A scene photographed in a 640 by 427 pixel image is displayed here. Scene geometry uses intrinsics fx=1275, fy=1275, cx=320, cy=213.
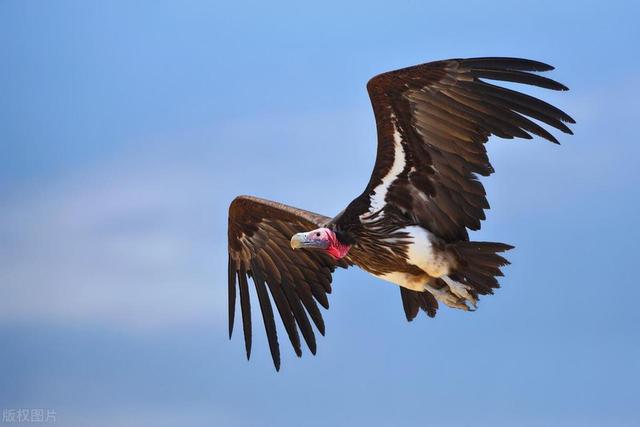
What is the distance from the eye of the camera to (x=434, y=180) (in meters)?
13.1

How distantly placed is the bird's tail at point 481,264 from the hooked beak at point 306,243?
4.99 ft

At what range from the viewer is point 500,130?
41.0 feet

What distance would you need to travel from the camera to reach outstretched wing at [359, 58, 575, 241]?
1235 centimetres

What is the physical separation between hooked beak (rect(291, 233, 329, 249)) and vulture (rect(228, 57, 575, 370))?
0.04ft

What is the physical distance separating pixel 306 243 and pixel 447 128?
2.15 metres

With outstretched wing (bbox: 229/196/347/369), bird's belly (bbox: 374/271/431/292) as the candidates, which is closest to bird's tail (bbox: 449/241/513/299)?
bird's belly (bbox: 374/271/431/292)

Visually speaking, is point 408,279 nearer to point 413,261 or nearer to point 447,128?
point 413,261

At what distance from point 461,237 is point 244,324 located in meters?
3.65

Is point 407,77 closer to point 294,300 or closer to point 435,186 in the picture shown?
point 435,186

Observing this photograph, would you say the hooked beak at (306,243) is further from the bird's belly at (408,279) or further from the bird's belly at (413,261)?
the bird's belly at (408,279)

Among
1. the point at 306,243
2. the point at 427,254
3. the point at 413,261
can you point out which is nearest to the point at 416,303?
the point at 413,261

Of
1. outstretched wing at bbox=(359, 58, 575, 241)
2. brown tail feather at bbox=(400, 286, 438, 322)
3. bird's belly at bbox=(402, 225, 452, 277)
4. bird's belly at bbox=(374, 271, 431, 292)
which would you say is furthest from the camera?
brown tail feather at bbox=(400, 286, 438, 322)

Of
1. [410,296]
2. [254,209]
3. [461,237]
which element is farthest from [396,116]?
[254,209]

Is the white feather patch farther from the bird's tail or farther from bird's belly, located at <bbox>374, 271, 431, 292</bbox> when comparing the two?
the bird's tail
